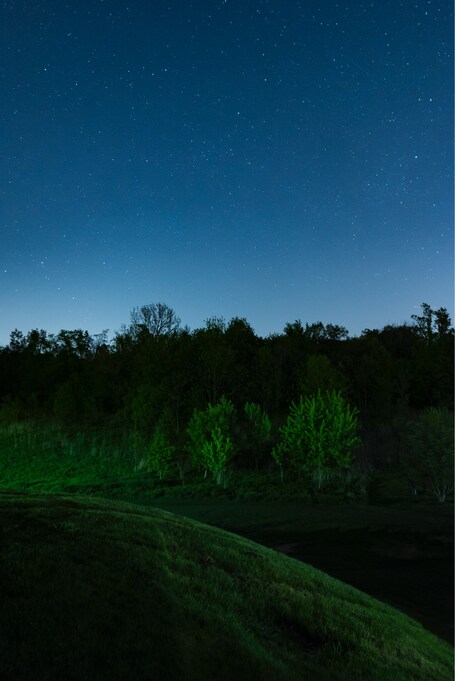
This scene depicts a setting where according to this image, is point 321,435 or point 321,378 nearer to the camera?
point 321,435

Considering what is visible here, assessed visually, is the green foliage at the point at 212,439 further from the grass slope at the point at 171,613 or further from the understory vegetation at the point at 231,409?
the grass slope at the point at 171,613

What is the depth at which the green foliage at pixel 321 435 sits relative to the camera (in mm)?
33969

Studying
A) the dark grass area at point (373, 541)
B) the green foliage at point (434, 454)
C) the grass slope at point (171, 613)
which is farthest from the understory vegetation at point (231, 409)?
the grass slope at point (171, 613)

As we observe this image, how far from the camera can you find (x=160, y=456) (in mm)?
39188

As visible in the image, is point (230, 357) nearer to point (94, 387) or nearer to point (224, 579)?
point (94, 387)

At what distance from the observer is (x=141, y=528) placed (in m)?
12.7

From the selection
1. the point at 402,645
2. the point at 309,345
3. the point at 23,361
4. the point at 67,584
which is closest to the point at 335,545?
the point at 402,645

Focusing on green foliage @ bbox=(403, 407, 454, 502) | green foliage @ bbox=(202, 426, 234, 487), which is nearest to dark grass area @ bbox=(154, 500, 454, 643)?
green foliage @ bbox=(403, 407, 454, 502)

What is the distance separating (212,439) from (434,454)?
15.8 m

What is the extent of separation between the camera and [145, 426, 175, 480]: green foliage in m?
39.2

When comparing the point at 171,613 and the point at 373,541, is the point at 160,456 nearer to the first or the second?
the point at 373,541

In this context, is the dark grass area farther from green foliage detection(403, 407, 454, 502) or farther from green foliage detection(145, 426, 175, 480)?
green foliage detection(145, 426, 175, 480)

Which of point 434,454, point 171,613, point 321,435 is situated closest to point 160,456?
point 321,435

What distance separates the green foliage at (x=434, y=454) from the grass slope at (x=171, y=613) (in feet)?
61.3
